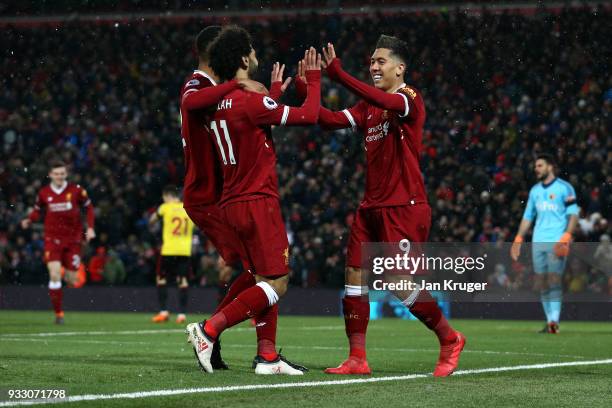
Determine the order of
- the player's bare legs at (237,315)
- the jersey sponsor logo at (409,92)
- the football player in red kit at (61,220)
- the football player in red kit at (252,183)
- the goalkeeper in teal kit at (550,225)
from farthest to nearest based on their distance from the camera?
the football player in red kit at (61,220) < the goalkeeper in teal kit at (550,225) < the jersey sponsor logo at (409,92) < the football player in red kit at (252,183) < the player's bare legs at (237,315)

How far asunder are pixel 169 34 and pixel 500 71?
934 cm

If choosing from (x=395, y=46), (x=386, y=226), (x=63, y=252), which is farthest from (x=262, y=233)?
(x=63, y=252)

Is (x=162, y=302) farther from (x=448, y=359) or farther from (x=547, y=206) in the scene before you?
(x=448, y=359)

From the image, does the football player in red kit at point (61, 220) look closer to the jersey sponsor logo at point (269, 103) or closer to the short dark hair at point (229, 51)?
the short dark hair at point (229, 51)

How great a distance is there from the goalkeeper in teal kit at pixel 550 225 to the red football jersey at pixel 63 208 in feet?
19.8

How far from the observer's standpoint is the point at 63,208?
16109 millimetres

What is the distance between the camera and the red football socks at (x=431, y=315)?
750 cm

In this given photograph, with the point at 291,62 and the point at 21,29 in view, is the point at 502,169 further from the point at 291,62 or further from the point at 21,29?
the point at 21,29

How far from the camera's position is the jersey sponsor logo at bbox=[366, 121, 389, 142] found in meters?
7.67

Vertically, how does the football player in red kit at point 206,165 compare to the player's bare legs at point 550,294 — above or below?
above

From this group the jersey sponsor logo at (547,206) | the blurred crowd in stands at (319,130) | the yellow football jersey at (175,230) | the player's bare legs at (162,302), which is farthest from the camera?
the blurred crowd in stands at (319,130)

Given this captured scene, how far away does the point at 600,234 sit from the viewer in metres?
19.6

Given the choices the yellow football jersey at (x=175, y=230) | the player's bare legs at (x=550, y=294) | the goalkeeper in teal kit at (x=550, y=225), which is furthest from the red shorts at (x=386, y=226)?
the yellow football jersey at (x=175, y=230)

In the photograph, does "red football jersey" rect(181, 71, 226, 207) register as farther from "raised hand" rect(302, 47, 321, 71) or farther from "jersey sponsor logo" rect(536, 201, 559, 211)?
"jersey sponsor logo" rect(536, 201, 559, 211)
